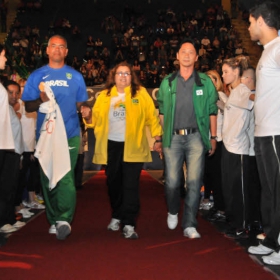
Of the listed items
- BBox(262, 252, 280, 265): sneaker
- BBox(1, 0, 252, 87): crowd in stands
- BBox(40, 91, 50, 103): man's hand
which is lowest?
BBox(262, 252, 280, 265): sneaker

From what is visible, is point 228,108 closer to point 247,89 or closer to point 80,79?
point 247,89

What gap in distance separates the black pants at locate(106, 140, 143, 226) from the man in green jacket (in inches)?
14.8

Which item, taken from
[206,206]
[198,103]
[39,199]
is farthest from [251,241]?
[39,199]

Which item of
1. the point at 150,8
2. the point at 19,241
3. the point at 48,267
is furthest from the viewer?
the point at 150,8

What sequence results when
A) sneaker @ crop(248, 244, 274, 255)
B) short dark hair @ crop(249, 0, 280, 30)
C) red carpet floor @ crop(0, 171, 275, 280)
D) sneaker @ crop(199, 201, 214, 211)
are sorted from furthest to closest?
1. sneaker @ crop(199, 201, 214, 211)
2. sneaker @ crop(248, 244, 274, 255)
3. short dark hair @ crop(249, 0, 280, 30)
4. red carpet floor @ crop(0, 171, 275, 280)

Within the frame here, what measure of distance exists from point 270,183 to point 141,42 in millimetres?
20033

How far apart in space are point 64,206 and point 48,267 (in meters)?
1.29

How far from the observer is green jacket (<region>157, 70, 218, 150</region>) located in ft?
17.7

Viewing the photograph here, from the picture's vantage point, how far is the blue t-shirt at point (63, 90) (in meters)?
5.35

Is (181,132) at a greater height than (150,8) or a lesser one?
lesser

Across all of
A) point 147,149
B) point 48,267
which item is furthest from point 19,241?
point 147,149

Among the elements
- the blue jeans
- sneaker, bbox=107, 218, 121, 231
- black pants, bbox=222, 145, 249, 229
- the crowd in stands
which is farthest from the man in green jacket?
the crowd in stands

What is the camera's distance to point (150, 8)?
89.4ft

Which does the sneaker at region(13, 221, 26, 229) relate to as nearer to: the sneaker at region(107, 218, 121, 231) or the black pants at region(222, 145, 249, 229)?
the sneaker at region(107, 218, 121, 231)
